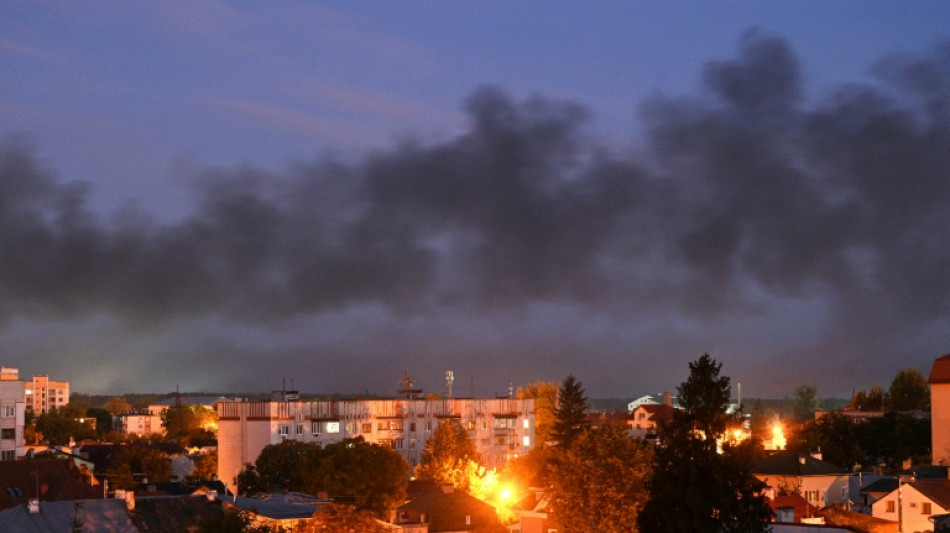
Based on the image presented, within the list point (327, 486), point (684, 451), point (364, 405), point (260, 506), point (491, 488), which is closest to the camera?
point (684, 451)

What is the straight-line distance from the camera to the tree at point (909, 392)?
472 feet

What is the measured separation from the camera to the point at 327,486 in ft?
223

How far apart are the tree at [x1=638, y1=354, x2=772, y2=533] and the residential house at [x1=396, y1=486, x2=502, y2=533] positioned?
14477 millimetres

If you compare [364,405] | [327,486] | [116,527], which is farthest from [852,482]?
[116,527]

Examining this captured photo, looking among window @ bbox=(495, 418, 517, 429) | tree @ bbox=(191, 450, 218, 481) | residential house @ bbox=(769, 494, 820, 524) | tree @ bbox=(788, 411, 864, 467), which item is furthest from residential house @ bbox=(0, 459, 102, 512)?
tree @ bbox=(788, 411, 864, 467)

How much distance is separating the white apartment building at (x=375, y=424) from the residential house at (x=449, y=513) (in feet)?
99.5

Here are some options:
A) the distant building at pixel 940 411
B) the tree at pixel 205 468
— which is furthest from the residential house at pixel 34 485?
the distant building at pixel 940 411

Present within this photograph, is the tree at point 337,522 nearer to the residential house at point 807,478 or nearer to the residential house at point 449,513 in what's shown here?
the residential house at point 449,513

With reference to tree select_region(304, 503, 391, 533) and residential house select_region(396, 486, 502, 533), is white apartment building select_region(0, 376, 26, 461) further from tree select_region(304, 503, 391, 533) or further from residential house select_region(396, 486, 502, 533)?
tree select_region(304, 503, 391, 533)

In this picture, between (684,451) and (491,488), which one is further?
(491,488)

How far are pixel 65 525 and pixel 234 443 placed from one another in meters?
50.5

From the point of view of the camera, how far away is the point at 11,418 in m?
95.7

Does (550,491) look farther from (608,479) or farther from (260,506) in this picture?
(260,506)

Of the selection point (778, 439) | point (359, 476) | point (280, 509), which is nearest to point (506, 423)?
point (778, 439)
